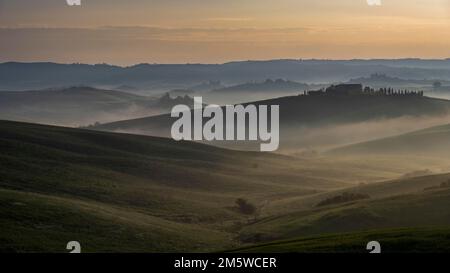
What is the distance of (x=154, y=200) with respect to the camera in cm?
11031

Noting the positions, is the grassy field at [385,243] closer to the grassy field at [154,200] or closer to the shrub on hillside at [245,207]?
the grassy field at [154,200]

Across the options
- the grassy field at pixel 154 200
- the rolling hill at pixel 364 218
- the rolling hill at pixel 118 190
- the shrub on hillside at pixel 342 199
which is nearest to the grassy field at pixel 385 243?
the grassy field at pixel 154 200

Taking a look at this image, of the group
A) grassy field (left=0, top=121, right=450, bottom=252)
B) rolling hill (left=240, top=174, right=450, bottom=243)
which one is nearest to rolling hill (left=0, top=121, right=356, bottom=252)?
grassy field (left=0, top=121, right=450, bottom=252)

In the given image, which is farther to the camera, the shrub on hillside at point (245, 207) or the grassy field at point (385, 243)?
the shrub on hillside at point (245, 207)

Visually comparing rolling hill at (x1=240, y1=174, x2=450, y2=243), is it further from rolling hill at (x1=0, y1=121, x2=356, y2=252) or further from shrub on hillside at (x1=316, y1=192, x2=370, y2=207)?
shrub on hillside at (x1=316, y1=192, x2=370, y2=207)

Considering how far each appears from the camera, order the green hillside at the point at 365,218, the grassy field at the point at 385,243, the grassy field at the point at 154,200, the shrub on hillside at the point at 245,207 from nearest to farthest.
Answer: the grassy field at the point at 385,243, the grassy field at the point at 154,200, the green hillside at the point at 365,218, the shrub on hillside at the point at 245,207

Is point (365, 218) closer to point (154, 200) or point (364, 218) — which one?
point (364, 218)

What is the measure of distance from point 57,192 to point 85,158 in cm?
4523

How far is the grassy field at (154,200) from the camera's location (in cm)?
7144

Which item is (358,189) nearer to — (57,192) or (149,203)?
(149,203)

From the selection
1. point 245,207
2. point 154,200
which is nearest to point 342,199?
point 245,207

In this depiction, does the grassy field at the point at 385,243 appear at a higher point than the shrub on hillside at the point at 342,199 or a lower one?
lower
